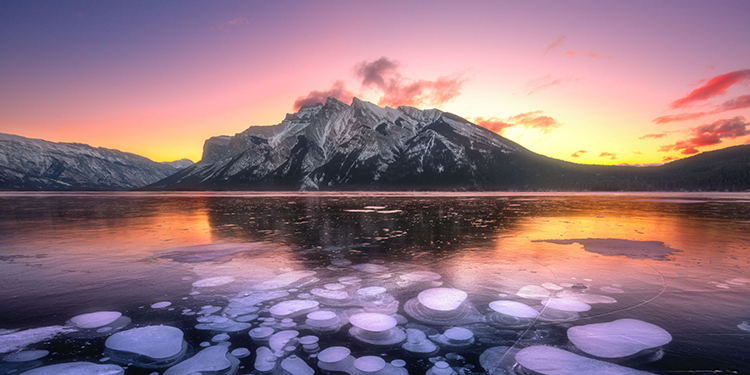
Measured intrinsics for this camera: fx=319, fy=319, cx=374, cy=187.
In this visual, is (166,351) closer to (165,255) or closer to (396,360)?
(396,360)

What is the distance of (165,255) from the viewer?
44.3ft

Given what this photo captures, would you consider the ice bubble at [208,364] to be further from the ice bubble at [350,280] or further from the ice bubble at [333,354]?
the ice bubble at [350,280]

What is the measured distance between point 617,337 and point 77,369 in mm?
9071

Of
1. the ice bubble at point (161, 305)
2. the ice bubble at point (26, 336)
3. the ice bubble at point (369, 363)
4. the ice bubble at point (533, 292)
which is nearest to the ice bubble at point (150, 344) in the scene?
the ice bubble at point (26, 336)

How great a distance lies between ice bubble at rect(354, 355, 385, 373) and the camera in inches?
194

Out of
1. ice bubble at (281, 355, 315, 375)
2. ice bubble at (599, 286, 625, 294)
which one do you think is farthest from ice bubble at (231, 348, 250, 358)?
ice bubble at (599, 286, 625, 294)

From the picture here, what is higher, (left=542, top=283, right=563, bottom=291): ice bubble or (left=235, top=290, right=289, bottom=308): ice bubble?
(left=542, top=283, right=563, bottom=291): ice bubble

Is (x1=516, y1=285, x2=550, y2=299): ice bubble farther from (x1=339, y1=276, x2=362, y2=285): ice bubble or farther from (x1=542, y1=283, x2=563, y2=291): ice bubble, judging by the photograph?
(x1=339, y1=276, x2=362, y2=285): ice bubble

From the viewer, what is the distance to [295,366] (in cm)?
499

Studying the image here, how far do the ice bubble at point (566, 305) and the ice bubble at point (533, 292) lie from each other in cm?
33

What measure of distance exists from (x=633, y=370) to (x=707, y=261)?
10850 millimetres

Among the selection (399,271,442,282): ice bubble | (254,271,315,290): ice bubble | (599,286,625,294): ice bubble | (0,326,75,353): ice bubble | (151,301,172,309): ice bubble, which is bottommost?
(254,271,315,290): ice bubble

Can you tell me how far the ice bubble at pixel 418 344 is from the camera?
548 cm

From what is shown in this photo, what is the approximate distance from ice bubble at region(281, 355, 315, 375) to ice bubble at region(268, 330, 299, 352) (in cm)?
48
